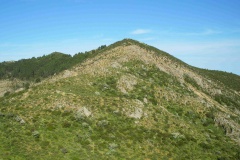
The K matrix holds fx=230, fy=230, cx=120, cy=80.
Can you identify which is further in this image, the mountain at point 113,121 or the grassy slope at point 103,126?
the mountain at point 113,121

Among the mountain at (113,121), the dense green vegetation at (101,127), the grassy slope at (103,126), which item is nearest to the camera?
the dense green vegetation at (101,127)

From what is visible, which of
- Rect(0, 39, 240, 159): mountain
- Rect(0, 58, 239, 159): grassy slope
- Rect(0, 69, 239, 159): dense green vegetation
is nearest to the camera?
Rect(0, 69, 239, 159): dense green vegetation

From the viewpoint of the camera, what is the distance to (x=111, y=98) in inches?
2109

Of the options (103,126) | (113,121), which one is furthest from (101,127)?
(113,121)

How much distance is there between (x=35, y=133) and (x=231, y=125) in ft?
156

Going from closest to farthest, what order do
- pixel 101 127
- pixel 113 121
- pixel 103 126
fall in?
pixel 101 127 < pixel 103 126 < pixel 113 121

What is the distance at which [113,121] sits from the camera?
1809 inches

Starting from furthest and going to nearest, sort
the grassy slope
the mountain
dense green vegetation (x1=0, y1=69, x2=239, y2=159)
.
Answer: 1. the mountain
2. the grassy slope
3. dense green vegetation (x1=0, y1=69, x2=239, y2=159)

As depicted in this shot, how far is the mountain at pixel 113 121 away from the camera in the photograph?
36125mm

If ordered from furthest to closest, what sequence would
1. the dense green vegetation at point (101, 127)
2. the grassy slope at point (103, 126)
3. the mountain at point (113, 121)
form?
the mountain at point (113, 121), the grassy slope at point (103, 126), the dense green vegetation at point (101, 127)

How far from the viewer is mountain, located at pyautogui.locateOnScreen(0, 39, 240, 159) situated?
3612cm

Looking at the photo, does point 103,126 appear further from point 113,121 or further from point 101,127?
point 113,121

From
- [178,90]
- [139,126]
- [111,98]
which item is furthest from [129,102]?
[178,90]

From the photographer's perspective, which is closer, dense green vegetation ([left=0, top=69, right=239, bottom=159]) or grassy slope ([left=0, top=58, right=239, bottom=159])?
dense green vegetation ([left=0, top=69, right=239, bottom=159])
